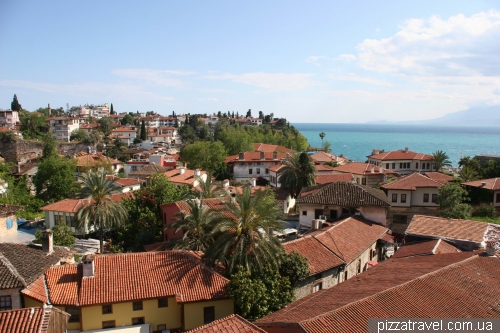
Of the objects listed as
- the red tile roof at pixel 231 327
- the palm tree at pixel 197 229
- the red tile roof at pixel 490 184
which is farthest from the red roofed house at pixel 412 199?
the red tile roof at pixel 231 327

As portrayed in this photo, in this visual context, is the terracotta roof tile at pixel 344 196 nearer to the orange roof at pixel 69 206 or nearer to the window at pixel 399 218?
the window at pixel 399 218

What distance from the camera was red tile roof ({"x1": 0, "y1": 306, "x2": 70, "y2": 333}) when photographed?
40.4 feet

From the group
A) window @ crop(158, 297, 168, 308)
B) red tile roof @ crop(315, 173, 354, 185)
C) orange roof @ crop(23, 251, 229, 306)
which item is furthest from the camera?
red tile roof @ crop(315, 173, 354, 185)

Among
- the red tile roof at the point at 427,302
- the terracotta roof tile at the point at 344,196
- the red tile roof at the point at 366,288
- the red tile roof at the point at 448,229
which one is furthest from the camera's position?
the terracotta roof tile at the point at 344,196

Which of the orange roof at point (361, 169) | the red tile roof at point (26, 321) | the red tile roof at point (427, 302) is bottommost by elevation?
the red tile roof at point (26, 321)

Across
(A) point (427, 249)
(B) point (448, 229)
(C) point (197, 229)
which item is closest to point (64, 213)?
(C) point (197, 229)

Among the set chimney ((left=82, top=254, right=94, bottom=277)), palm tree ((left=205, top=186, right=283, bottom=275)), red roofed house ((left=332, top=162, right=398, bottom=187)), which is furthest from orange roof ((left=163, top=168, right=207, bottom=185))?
chimney ((left=82, top=254, right=94, bottom=277))

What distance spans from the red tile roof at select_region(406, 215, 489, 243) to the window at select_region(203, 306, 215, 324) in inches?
536

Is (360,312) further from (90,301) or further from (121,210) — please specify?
(121,210)

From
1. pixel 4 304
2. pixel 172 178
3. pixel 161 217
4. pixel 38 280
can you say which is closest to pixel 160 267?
pixel 38 280

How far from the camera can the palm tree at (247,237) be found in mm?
18891

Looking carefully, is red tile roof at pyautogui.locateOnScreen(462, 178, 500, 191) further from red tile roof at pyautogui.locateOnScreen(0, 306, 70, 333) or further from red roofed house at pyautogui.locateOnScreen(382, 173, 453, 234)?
red tile roof at pyautogui.locateOnScreen(0, 306, 70, 333)

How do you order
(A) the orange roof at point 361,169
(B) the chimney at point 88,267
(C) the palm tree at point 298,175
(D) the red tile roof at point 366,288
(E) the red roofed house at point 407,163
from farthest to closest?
(E) the red roofed house at point 407,163
(A) the orange roof at point 361,169
(C) the palm tree at point 298,175
(B) the chimney at point 88,267
(D) the red tile roof at point 366,288

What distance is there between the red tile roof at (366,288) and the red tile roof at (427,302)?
5.8 inches
